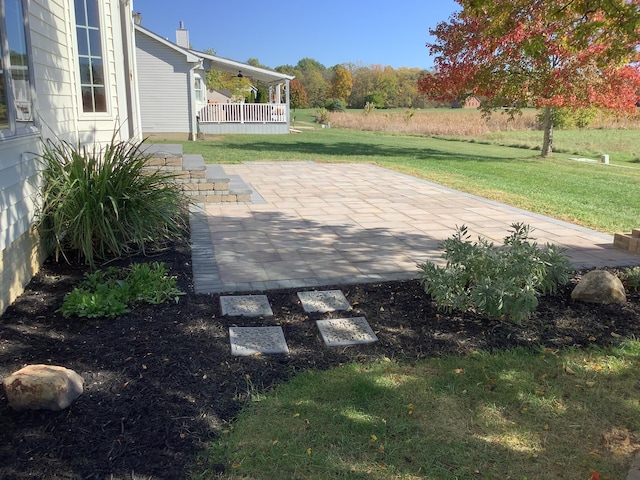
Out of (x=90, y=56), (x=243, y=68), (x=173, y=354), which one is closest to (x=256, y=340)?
(x=173, y=354)

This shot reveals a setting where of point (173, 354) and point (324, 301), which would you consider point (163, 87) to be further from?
point (173, 354)

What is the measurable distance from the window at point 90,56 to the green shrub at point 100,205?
1.95 metres

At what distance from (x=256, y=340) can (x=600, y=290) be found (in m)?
2.49

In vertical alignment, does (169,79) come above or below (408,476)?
above

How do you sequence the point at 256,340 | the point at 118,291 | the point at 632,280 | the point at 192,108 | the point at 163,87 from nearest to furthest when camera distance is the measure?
the point at 256,340
the point at 118,291
the point at 632,280
the point at 163,87
the point at 192,108

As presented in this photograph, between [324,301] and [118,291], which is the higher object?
[118,291]

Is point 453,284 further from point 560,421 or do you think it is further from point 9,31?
point 9,31

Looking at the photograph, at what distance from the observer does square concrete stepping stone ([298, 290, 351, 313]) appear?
362 centimetres

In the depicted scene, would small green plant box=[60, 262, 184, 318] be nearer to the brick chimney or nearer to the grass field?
the grass field

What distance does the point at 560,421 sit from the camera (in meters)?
2.40

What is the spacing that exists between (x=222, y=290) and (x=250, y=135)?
62.0 ft

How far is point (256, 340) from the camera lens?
10.2ft

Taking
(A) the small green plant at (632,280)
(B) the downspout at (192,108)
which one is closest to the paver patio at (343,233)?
(A) the small green plant at (632,280)

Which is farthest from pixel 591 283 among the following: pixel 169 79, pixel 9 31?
pixel 169 79
